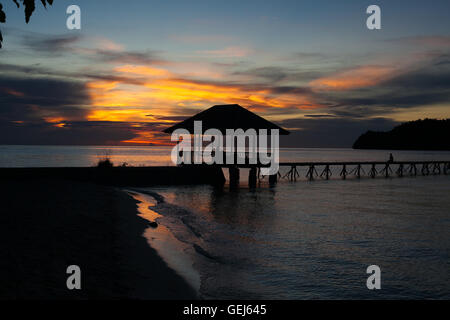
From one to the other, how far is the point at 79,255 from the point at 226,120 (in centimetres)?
1805

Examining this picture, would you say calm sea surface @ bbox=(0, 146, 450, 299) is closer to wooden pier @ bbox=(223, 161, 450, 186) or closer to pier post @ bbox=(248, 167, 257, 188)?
pier post @ bbox=(248, 167, 257, 188)

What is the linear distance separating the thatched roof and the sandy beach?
1247 cm

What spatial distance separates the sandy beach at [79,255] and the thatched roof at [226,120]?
1247 cm

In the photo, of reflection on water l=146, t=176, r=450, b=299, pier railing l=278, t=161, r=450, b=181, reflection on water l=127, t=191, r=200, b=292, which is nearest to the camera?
reflection on water l=146, t=176, r=450, b=299

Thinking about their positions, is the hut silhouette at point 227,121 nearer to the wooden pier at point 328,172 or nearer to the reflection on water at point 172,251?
the wooden pier at point 328,172

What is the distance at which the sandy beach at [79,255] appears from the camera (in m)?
5.39

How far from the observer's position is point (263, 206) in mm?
17391

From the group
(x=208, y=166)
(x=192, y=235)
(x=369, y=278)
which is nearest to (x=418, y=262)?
(x=369, y=278)

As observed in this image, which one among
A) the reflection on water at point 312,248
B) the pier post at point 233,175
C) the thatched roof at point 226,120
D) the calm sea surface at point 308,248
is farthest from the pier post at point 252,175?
the calm sea surface at point 308,248

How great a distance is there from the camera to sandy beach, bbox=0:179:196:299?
17.7 ft

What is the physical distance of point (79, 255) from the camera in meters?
7.06

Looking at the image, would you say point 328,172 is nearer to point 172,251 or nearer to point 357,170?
point 357,170

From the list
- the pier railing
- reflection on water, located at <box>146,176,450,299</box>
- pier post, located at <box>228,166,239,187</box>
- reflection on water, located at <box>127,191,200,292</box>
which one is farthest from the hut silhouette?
reflection on water, located at <box>127,191,200,292</box>
